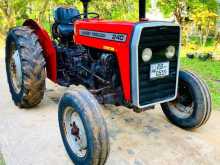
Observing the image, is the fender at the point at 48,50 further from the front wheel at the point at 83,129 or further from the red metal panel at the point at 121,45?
the front wheel at the point at 83,129

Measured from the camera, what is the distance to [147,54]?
11.1ft

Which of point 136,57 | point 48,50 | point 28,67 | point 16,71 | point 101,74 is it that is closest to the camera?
point 136,57

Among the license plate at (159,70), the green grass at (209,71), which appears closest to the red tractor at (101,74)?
the license plate at (159,70)

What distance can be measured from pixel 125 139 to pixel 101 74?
81 centimetres

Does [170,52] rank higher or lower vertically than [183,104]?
higher

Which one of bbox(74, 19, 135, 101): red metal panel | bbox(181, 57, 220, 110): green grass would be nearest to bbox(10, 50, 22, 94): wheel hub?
bbox(74, 19, 135, 101): red metal panel

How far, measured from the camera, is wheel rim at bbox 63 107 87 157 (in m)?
3.21

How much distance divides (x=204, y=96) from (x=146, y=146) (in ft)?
2.82

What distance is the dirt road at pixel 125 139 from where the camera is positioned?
3.38 meters

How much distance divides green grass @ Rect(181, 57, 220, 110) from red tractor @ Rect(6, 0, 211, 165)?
1381 mm

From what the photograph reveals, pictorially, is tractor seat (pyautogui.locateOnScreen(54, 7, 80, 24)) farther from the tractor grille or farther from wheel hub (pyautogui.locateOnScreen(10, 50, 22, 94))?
the tractor grille

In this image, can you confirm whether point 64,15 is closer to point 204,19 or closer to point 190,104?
point 190,104

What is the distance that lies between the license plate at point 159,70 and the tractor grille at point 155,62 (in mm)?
34

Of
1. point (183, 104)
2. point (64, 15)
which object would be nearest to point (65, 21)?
point (64, 15)
